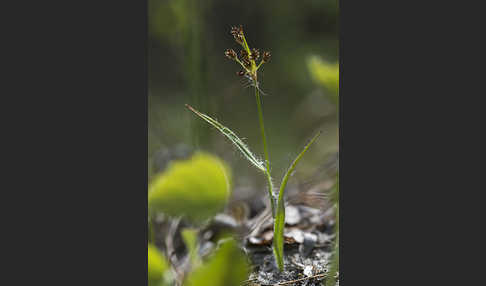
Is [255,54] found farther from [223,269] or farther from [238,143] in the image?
[223,269]

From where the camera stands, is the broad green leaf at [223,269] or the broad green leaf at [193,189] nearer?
the broad green leaf at [223,269]

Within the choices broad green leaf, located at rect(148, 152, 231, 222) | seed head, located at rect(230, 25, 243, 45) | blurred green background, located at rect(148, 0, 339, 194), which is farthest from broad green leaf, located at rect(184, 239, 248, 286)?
seed head, located at rect(230, 25, 243, 45)

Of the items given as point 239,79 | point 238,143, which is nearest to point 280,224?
point 238,143

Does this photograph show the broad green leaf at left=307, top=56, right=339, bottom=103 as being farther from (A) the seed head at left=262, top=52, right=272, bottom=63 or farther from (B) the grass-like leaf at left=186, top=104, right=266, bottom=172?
(B) the grass-like leaf at left=186, top=104, right=266, bottom=172

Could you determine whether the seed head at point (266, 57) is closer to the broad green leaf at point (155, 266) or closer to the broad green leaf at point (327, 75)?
the broad green leaf at point (327, 75)

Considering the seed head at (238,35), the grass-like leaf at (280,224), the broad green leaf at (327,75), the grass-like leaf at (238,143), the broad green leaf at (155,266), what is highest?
the seed head at (238,35)

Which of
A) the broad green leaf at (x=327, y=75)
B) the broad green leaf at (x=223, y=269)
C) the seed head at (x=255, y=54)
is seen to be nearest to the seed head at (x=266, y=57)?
the seed head at (x=255, y=54)

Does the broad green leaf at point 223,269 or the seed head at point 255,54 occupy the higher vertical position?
the seed head at point 255,54
